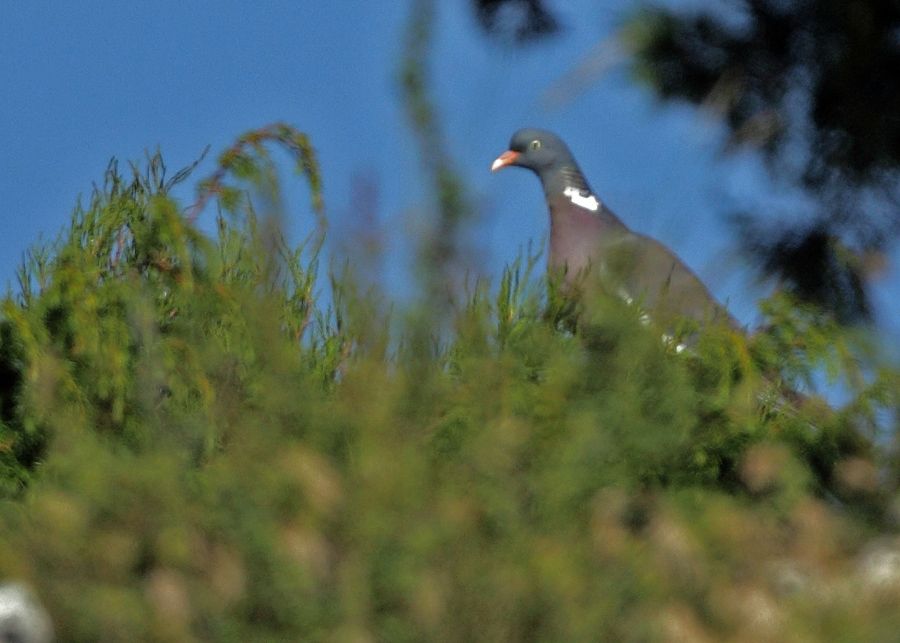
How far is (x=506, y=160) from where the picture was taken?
571 centimetres

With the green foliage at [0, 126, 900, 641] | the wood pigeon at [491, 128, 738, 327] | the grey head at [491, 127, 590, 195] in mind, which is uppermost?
the grey head at [491, 127, 590, 195]

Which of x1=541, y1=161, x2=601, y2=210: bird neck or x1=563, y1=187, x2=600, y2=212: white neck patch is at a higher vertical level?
x1=541, y1=161, x2=601, y2=210: bird neck

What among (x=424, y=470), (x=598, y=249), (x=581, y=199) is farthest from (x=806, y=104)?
(x=424, y=470)

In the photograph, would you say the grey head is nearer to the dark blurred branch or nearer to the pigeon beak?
the pigeon beak

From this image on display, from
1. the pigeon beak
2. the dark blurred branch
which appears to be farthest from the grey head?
the dark blurred branch

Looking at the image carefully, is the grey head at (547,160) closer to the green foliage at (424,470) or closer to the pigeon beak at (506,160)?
the pigeon beak at (506,160)

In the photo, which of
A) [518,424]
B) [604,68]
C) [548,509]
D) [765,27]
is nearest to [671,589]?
[548,509]

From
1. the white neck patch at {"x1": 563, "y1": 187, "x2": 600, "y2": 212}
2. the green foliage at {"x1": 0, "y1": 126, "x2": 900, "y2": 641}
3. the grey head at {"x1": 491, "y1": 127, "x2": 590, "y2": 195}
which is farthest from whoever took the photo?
the grey head at {"x1": 491, "y1": 127, "x2": 590, "y2": 195}

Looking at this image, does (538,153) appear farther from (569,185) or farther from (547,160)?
(569,185)

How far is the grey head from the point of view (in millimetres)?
5566

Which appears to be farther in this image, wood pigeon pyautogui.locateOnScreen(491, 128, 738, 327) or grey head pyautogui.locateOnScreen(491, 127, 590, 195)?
grey head pyautogui.locateOnScreen(491, 127, 590, 195)

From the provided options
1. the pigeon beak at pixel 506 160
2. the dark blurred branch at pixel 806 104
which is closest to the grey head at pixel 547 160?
the pigeon beak at pixel 506 160

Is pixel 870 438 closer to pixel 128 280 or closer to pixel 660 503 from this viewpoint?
pixel 660 503

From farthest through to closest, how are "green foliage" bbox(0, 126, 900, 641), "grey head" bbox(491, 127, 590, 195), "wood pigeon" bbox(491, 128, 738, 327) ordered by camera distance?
"grey head" bbox(491, 127, 590, 195) → "wood pigeon" bbox(491, 128, 738, 327) → "green foliage" bbox(0, 126, 900, 641)
